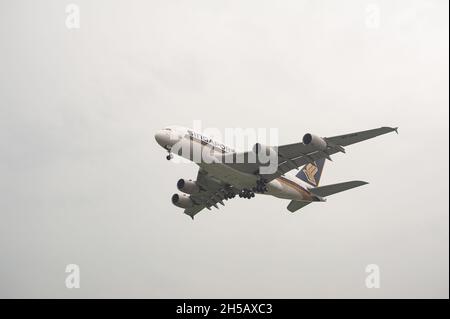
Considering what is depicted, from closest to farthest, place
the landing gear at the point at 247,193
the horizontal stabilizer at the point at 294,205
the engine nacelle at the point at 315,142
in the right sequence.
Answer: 1. the engine nacelle at the point at 315,142
2. the landing gear at the point at 247,193
3. the horizontal stabilizer at the point at 294,205

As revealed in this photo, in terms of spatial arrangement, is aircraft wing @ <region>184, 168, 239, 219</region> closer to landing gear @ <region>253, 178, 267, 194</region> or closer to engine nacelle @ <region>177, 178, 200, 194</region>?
engine nacelle @ <region>177, 178, 200, 194</region>

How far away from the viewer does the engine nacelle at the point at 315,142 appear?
43.3 metres

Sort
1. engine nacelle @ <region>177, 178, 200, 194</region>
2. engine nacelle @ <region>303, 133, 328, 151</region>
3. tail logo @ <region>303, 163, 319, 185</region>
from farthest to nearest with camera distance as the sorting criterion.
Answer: tail logo @ <region>303, 163, 319, 185</region> → engine nacelle @ <region>177, 178, 200, 194</region> → engine nacelle @ <region>303, 133, 328, 151</region>

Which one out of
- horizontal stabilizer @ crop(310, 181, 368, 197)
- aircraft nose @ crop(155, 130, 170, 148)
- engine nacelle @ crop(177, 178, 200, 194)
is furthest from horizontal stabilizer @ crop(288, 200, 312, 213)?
aircraft nose @ crop(155, 130, 170, 148)

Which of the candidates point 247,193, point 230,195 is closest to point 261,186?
point 247,193

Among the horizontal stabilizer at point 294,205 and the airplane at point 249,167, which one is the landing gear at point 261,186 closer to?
the airplane at point 249,167

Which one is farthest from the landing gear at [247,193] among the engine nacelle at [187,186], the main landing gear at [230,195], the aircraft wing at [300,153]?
the engine nacelle at [187,186]

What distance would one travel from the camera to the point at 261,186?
49719 millimetres

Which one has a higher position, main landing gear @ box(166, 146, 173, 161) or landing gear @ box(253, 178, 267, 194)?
main landing gear @ box(166, 146, 173, 161)

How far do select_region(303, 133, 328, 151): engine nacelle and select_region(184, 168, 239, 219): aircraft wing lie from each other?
11.4m

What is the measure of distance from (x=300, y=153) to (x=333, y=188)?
616 cm

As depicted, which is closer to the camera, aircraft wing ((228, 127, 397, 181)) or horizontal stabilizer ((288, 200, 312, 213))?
aircraft wing ((228, 127, 397, 181))

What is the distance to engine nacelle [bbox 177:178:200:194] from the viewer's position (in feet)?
171
